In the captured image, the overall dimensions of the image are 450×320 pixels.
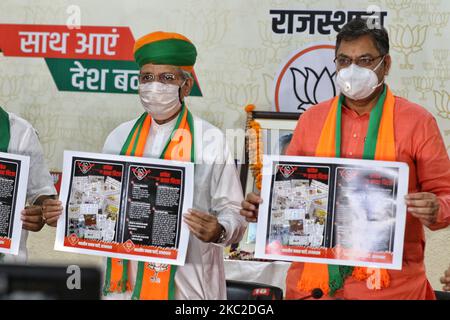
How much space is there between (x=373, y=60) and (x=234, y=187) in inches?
23.8

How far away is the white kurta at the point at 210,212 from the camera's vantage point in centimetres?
268

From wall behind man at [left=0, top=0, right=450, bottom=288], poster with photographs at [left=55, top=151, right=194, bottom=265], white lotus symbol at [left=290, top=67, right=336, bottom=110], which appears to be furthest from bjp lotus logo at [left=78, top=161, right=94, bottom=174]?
white lotus symbol at [left=290, top=67, right=336, bottom=110]

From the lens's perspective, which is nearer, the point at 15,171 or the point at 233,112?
the point at 15,171

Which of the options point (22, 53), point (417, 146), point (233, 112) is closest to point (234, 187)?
point (417, 146)

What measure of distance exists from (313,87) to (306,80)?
44 mm

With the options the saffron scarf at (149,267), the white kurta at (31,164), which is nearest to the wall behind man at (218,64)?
the white kurta at (31,164)

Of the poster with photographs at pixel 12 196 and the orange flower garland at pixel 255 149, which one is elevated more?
the orange flower garland at pixel 255 149

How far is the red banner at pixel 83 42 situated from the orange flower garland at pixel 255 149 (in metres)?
0.63

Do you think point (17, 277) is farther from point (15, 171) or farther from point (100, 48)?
point (100, 48)

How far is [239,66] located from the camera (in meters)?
3.62

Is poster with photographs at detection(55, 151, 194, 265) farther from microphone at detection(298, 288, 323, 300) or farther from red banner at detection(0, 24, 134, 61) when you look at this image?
red banner at detection(0, 24, 134, 61)

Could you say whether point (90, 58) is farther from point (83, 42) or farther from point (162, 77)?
point (162, 77)

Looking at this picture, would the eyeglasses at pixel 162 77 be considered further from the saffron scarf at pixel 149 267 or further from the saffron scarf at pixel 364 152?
the saffron scarf at pixel 364 152

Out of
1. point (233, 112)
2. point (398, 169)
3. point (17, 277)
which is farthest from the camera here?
point (233, 112)
